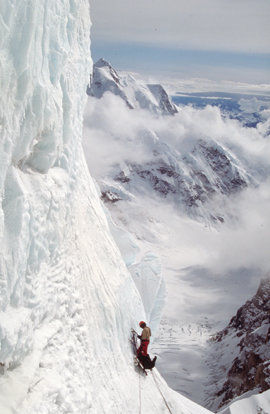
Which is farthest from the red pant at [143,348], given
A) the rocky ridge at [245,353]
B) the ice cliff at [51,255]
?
the rocky ridge at [245,353]

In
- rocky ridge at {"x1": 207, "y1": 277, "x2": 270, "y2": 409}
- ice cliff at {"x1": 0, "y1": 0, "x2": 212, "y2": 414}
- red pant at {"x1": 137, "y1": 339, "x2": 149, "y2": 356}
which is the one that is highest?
ice cliff at {"x1": 0, "y1": 0, "x2": 212, "y2": 414}

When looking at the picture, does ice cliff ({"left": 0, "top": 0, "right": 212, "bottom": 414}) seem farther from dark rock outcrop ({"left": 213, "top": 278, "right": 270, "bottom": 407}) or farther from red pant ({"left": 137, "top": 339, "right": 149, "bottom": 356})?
dark rock outcrop ({"left": 213, "top": 278, "right": 270, "bottom": 407})

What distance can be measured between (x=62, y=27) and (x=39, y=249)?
512 cm

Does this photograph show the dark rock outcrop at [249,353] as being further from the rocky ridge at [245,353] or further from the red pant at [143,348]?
the red pant at [143,348]

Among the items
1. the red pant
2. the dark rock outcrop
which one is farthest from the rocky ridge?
the red pant

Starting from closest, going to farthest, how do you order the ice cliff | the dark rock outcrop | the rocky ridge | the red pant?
the ice cliff < the red pant < the dark rock outcrop < the rocky ridge

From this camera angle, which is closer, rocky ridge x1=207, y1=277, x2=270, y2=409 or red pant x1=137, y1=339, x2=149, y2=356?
red pant x1=137, y1=339, x2=149, y2=356

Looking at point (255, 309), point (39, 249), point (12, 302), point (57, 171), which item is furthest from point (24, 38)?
point (255, 309)

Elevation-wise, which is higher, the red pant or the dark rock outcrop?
the red pant

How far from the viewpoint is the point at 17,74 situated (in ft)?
18.1

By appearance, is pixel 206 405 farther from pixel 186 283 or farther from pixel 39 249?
pixel 186 283

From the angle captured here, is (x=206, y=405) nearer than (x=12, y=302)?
No

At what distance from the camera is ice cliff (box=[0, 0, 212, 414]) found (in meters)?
5.55

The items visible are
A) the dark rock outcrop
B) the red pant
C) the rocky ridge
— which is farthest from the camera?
the rocky ridge
